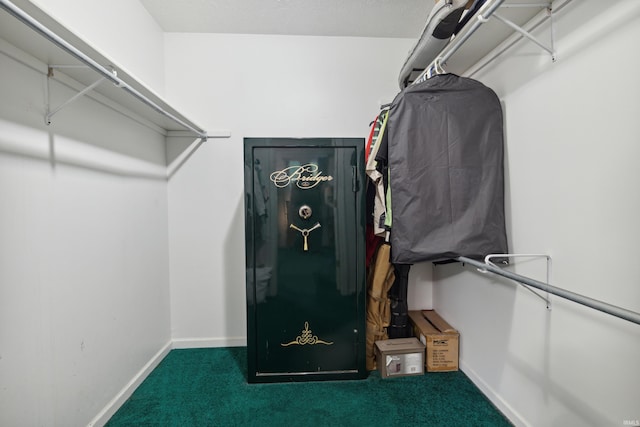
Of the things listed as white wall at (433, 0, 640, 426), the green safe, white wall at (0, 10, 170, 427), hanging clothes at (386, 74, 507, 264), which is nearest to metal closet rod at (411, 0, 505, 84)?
hanging clothes at (386, 74, 507, 264)

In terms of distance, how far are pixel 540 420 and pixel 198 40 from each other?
3.28 metres

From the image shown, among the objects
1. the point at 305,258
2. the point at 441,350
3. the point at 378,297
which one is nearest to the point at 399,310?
the point at 378,297

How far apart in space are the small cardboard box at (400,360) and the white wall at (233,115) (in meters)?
1.16

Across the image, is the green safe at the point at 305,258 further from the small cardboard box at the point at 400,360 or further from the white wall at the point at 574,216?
the white wall at the point at 574,216

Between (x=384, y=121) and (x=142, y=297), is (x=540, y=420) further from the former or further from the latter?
(x=142, y=297)

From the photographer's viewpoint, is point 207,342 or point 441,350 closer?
point 441,350

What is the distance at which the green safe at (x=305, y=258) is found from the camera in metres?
1.69

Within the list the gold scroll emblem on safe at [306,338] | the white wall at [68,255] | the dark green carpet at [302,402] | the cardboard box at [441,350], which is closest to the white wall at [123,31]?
the white wall at [68,255]

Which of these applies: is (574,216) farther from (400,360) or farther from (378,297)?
(400,360)

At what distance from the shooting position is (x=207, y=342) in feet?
7.28

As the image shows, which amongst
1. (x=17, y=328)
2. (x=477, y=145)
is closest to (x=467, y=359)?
(x=477, y=145)

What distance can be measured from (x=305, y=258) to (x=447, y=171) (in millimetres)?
988

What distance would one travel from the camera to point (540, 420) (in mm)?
1253

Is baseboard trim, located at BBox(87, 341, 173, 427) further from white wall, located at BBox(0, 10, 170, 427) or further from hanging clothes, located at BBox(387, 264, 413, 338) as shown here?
hanging clothes, located at BBox(387, 264, 413, 338)
